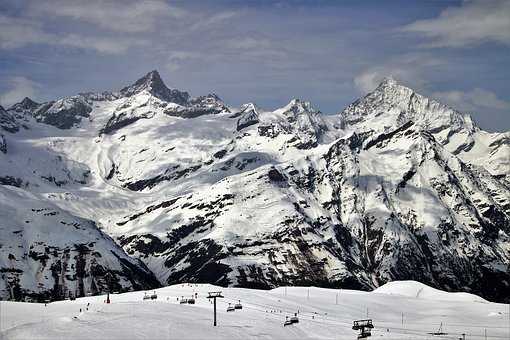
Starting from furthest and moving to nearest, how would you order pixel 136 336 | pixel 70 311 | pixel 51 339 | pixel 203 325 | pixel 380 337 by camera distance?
pixel 70 311 < pixel 380 337 < pixel 203 325 < pixel 136 336 < pixel 51 339

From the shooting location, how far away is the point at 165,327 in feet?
520

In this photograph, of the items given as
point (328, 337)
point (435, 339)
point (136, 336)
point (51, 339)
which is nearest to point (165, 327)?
point (136, 336)

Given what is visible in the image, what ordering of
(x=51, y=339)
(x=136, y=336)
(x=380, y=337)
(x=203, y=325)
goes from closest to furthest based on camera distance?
(x=51, y=339)
(x=136, y=336)
(x=203, y=325)
(x=380, y=337)

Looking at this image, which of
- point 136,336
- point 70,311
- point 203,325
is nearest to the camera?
point 136,336

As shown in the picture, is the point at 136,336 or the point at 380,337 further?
the point at 380,337

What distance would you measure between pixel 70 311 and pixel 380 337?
70897 millimetres

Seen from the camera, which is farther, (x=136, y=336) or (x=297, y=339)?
(x=297, y=339)

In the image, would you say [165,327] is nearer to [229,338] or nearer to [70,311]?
[229,338]

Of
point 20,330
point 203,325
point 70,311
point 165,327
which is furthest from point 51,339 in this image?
point 70,311

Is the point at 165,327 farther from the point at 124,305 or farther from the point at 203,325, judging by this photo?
the point at 124,305

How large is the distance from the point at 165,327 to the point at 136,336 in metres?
10.4

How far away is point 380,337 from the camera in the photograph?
181 m

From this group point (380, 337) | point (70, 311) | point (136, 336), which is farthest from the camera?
point (70, 311)

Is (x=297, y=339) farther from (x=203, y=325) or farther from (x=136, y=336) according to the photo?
(x=136, y=336)
